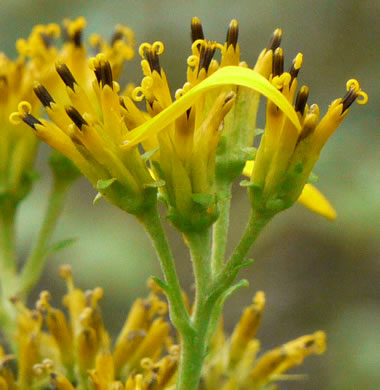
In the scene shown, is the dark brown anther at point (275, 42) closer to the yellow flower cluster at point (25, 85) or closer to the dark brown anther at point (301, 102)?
the dark brown anther at point (301, 102)

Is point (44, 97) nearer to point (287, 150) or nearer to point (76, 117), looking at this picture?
point (76, 117)

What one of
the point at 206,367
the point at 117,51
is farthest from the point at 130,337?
the point at 117,51

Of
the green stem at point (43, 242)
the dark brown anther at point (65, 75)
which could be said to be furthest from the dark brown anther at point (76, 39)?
the dark brown anther at point (65, 75)

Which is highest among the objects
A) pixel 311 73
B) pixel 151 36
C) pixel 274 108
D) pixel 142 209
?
pixel 151 36

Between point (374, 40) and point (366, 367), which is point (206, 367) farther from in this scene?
point (374, 40)

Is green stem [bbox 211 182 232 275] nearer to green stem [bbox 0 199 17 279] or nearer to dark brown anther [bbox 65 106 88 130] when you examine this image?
dark brown anther [bbox 65 106 88 130]

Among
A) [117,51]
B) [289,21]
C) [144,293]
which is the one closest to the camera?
[117,51]
